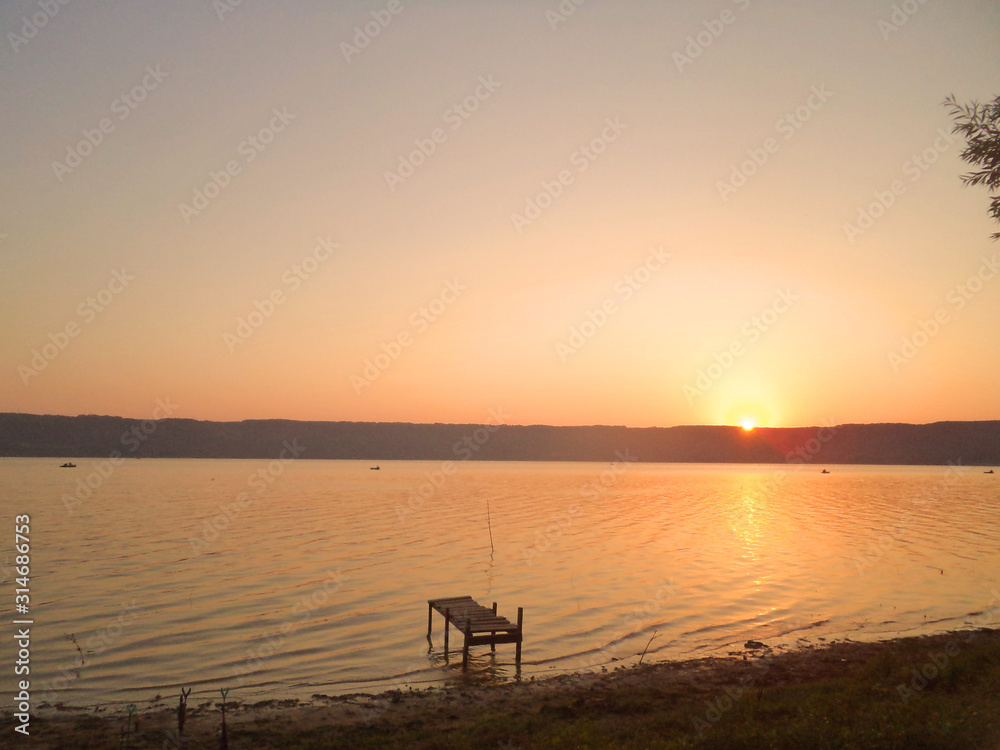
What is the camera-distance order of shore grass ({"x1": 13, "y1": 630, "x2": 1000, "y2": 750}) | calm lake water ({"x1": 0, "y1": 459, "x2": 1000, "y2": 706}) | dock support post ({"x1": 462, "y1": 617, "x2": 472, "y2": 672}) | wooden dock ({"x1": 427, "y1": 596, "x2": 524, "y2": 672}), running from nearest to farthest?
shore grass ({"x1": 13, "y1": 630, "x2": 1000, "y2": 750})
dock support post ({"x1": 462, "y1": 617, "x2": 472, "y2": 672})
wooden dock ({"x1": 427, "y1": 596, "x2": 524, "y2": 672})
calm lake water ({"x1": 0, "y1": 459, "x2": 1000, "y2": 706})

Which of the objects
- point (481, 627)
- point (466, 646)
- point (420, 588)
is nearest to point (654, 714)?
point (481, 627)

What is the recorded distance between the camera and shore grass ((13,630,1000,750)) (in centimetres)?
1178

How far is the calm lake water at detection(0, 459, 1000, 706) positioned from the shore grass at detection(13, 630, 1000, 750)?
205 centimetres

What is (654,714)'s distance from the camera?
49.5ft

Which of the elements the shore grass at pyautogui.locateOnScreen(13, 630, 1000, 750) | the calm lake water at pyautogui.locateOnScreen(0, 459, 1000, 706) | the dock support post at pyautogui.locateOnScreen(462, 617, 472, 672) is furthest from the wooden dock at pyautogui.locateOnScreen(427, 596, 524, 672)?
the shore grass at pyautogui.locateOnScreen(13, 630, 1000, 750)

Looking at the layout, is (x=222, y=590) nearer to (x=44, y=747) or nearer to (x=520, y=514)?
(x=44, y=747)

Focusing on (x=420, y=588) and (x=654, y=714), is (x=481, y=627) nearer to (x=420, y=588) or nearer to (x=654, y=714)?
(x=654, y=714)

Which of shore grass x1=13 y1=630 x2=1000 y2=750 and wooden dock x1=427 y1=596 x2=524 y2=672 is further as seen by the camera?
wooden dock x1=427 y1=596 x2=524 y2=672

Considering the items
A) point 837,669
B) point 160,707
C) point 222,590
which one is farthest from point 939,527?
point 160,707

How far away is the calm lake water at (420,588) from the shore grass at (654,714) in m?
2.05

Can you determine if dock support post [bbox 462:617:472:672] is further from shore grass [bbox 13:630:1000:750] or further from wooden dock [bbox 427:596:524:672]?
shore grass [bbox 13:630:1000:750]

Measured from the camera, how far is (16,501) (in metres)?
68.6

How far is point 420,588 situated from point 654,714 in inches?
681

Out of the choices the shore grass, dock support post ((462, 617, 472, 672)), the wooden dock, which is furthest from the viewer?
the wooden dock
